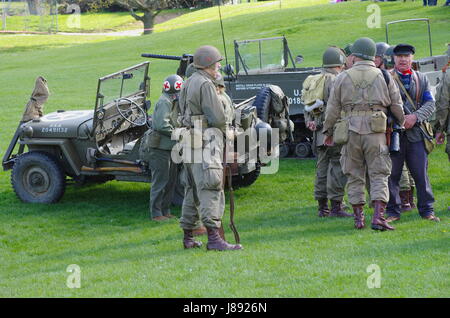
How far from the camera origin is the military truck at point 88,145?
1103cm

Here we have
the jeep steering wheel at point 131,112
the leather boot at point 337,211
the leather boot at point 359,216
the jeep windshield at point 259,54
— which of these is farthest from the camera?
the jeep windshield at point 259,54

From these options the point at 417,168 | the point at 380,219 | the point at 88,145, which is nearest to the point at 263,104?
the point at 88,145

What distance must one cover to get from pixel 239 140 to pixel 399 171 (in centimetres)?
217

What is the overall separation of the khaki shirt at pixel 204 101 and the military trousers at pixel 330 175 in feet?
6.74

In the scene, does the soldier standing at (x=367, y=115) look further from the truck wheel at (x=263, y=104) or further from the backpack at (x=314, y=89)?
the truck wheel at (x=263, y=104)

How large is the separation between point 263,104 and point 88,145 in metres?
2.37

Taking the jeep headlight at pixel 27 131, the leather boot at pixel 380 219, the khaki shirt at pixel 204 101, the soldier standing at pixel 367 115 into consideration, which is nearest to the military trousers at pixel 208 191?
the khaki shirt at pixel 204 101

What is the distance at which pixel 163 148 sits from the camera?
10.4m

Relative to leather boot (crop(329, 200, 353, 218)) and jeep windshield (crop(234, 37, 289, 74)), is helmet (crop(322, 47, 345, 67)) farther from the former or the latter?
jeep windshield (crop(234, 37, 289, 74))

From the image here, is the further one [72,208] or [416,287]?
[72,208]
